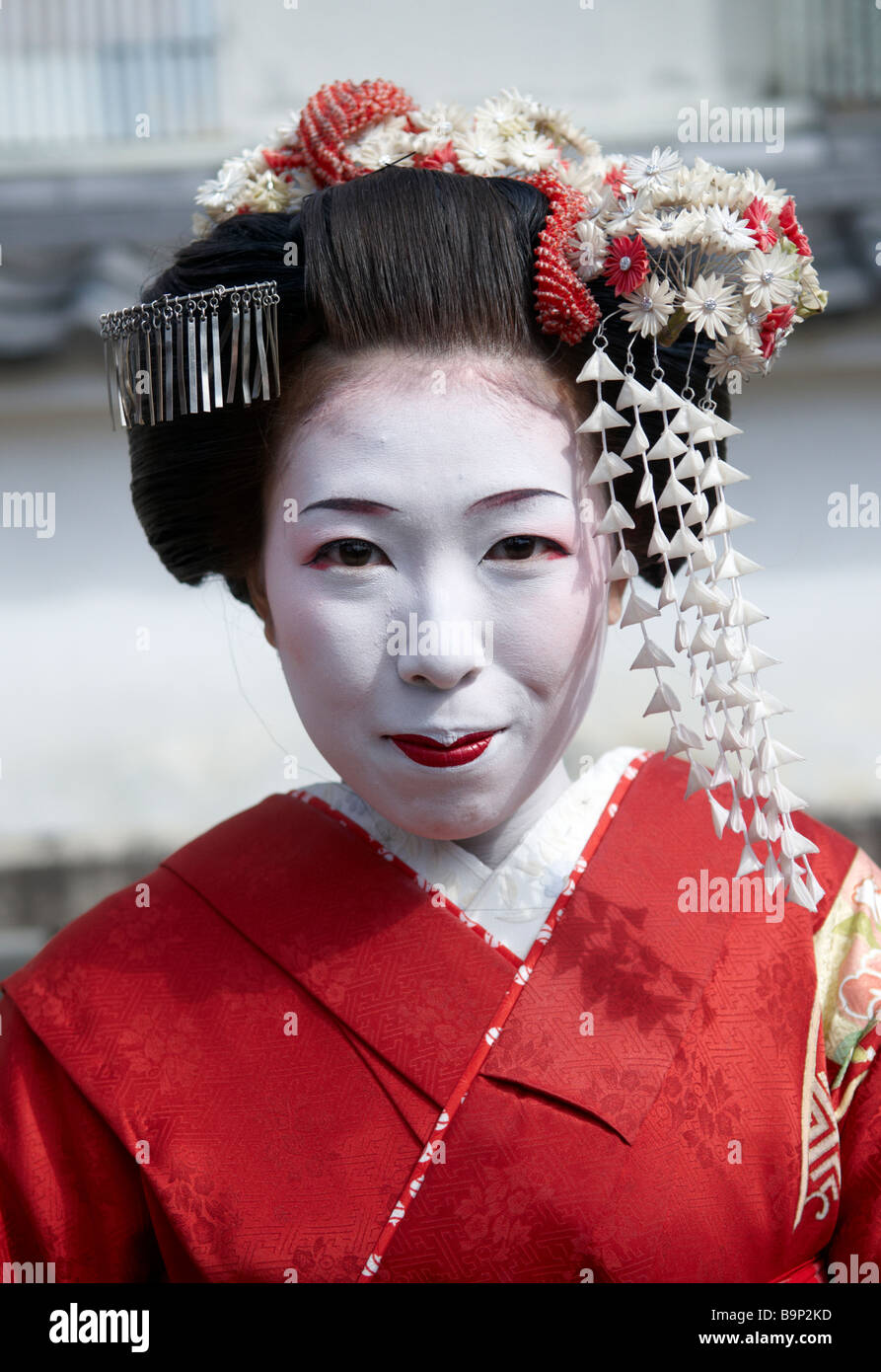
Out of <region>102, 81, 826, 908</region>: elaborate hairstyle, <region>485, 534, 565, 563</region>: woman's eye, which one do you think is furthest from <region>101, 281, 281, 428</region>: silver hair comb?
<region>485, 534, 565, 563</region>: woman's eye

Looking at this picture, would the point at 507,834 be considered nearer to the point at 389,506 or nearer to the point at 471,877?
the point at 471,877

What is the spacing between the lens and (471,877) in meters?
1.85

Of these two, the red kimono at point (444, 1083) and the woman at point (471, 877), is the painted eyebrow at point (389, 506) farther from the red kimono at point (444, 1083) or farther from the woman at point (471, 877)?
the red kimono at point (444, 1083)

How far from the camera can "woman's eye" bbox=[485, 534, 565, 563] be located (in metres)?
1.64

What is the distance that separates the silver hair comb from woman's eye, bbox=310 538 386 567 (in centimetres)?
22

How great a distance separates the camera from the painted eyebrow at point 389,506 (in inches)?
63.2

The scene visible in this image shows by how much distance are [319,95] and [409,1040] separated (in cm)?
137

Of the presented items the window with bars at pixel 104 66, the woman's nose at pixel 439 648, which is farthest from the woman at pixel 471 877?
the window with bars at pixel 104 66

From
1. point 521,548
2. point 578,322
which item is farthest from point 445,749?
point 578,322

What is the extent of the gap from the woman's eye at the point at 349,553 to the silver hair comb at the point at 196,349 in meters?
0.22

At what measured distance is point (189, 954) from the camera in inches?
72.6

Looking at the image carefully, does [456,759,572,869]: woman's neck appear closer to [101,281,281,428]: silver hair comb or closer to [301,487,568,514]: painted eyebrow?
[301,487,568,514]: painted eyebrow

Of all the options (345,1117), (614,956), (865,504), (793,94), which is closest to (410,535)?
(614,956)
